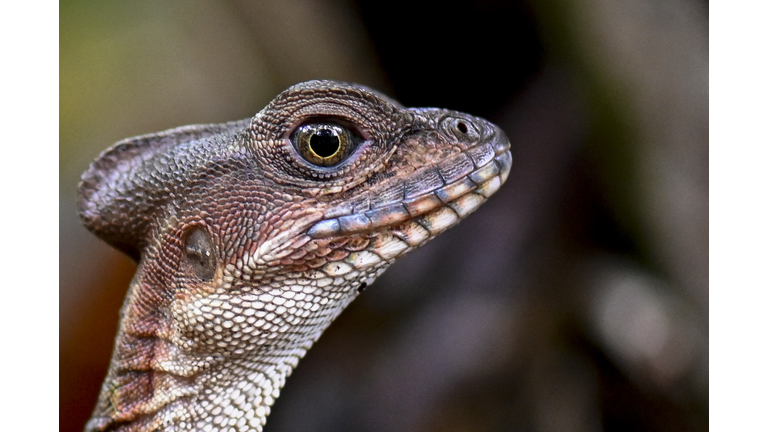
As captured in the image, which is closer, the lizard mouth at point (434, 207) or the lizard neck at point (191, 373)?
the lizard mouth at point (434, 207)

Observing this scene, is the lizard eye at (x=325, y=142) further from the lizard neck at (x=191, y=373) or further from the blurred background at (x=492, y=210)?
the blurred background at (x=492, y=210)

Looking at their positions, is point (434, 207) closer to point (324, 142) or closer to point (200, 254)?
point (324, 142)

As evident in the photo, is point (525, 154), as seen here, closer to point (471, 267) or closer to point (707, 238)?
point (471, 267)

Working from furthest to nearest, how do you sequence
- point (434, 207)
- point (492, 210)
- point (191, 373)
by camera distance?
point (492, 210) < point (191, 373) < point (434, 207)

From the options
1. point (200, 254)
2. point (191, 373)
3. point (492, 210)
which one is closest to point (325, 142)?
point (200, 254)

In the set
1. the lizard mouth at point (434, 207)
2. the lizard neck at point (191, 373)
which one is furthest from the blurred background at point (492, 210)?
the lizard mouth at point (434, 207)

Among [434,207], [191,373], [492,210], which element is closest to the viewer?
[434,207]

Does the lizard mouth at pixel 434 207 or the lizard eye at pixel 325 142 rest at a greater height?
the lizard eye at pixel 325 142
